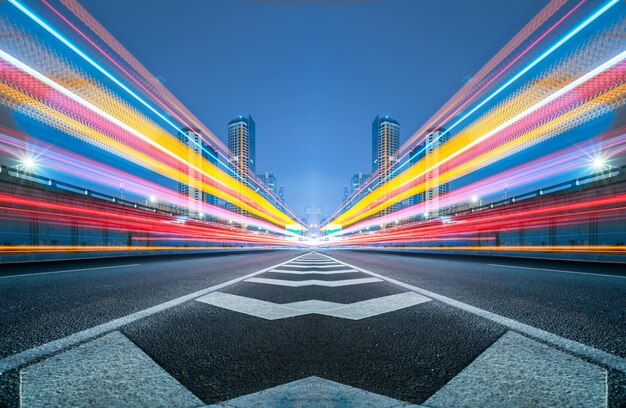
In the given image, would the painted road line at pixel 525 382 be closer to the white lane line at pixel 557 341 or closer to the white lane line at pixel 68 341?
the white lane line at pixel 557 341

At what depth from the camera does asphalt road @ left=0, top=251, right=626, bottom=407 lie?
53.6 inches

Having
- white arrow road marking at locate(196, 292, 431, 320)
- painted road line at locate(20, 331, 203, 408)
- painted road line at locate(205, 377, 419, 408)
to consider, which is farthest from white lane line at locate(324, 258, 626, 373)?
painted road line at locate(20, 331, 203, 408)

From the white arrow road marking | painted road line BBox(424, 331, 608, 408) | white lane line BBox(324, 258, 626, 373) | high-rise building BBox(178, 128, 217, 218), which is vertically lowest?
the white arrow road marking

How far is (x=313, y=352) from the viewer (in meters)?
1.93

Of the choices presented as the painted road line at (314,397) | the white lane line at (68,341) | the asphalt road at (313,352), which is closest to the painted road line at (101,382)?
the asphalt road at (313,352)

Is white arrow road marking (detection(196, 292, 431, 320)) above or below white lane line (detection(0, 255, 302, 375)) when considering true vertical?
below

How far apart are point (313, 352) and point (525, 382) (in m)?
1.07

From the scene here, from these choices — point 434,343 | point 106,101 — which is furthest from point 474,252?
point 106,101

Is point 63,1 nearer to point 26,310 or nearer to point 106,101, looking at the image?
point 106,101

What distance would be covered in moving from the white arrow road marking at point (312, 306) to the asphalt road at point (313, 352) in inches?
0.8

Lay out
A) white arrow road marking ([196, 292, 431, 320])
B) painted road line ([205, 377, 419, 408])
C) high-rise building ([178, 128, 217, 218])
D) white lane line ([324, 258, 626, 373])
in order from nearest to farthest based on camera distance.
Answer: painted road line ([205, 377, 419, 408]) → white lane line ([324, 258, 626, 373]) → white arrow road marking ([196, 292, 431, 320]) → high-rise building ([178, 128, 217, 218])

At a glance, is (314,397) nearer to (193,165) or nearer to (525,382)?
(525,382)

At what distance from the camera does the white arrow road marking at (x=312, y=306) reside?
3.00m

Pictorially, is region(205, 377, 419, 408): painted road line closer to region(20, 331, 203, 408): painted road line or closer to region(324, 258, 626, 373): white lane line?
region(20, 331, 203, 408): painted road line
